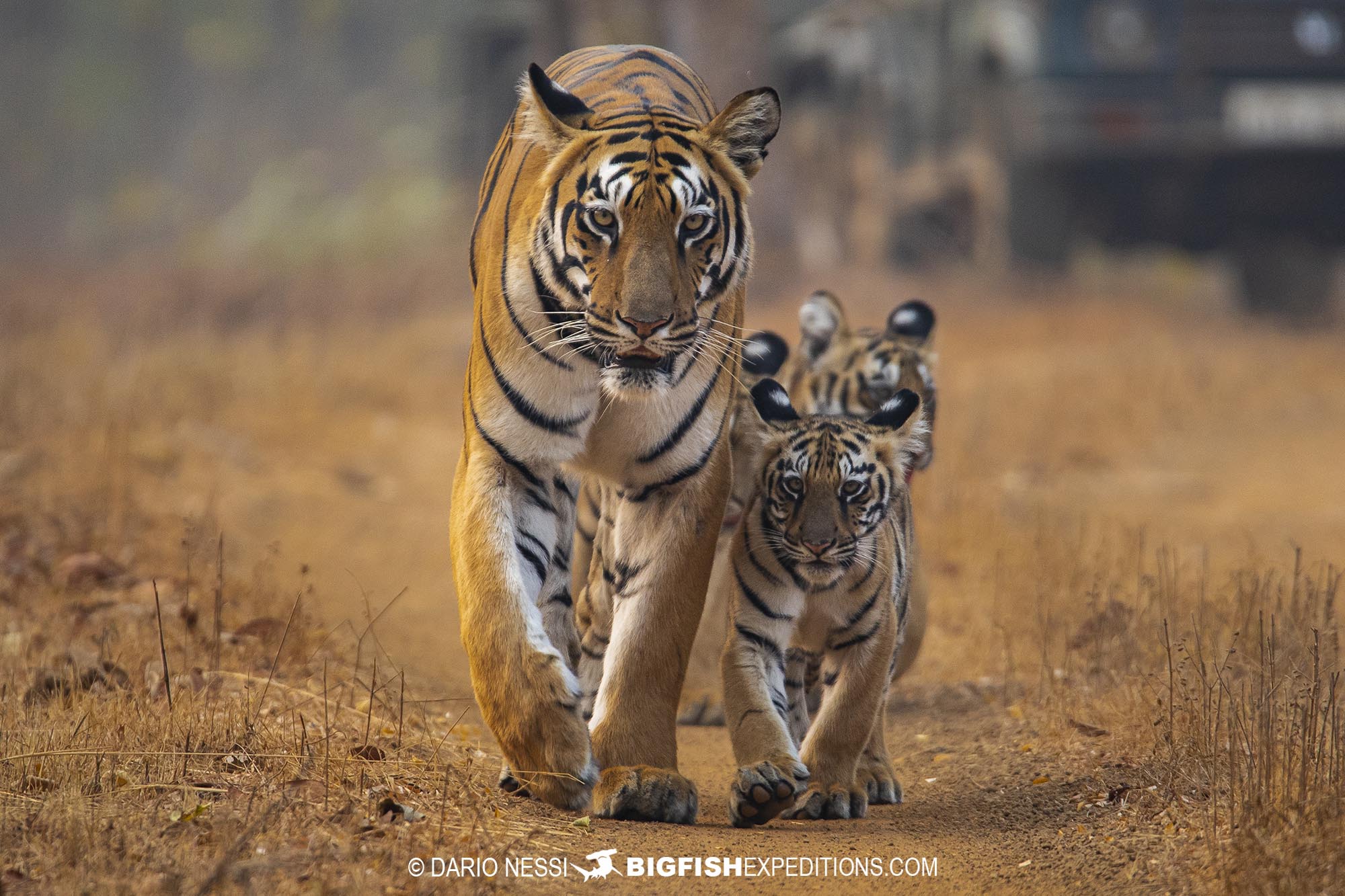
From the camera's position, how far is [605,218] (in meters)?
3.69

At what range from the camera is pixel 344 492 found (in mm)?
8805

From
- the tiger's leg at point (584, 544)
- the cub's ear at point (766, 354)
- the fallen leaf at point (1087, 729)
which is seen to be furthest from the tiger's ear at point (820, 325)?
the fallen leaf at point (1087, 729)

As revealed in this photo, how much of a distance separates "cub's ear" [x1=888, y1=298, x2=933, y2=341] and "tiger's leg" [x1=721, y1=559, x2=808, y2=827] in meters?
1.77

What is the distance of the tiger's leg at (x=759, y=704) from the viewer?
3658 millimetres

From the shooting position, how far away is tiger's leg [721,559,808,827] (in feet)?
12.0

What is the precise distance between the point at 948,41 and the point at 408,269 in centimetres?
690

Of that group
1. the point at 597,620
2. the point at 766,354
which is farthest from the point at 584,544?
the point at 766,354

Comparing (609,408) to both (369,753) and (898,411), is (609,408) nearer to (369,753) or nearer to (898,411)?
(898,411)

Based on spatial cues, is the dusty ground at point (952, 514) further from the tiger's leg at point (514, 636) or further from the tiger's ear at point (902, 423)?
the tiger's ear at point (902, 423)

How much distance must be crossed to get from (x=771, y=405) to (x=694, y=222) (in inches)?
28.8

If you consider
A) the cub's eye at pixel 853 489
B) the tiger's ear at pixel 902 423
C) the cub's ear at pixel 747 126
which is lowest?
the cub's eye at pixel 853 489

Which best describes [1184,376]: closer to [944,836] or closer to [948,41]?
[948,41]

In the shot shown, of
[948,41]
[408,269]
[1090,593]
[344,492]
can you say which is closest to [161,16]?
[408,269]

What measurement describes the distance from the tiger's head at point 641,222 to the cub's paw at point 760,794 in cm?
95
